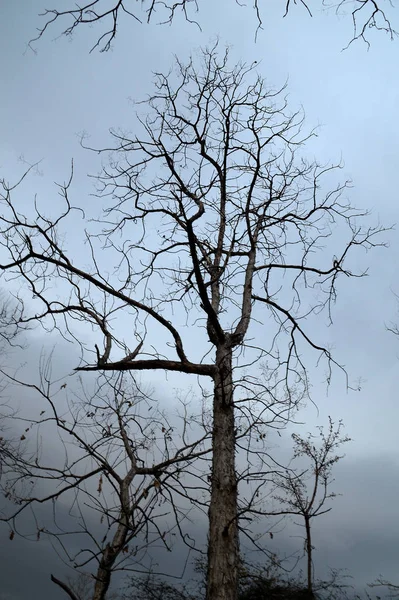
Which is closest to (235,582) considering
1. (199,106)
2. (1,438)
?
(1,438)

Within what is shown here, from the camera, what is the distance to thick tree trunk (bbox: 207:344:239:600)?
150 inches

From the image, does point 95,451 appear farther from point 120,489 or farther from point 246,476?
point 246,476

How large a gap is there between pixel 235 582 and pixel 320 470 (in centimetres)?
1033

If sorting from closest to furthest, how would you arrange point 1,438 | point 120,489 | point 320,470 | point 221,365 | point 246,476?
point 246,476 < point 221,365 < point 120,489 < point 1,438 < point 320,470

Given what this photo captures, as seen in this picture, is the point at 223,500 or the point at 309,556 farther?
the point at 309,556

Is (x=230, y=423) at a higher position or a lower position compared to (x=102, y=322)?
lower

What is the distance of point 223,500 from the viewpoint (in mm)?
4137

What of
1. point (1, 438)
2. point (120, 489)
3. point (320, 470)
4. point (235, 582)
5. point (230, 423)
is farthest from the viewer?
point (320, 470)

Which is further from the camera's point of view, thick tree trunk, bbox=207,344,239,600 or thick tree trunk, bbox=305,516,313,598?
thick tree trunk, bbox=305,516,313,598

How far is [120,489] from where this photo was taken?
541 centimetres

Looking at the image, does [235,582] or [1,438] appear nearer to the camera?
[235,582]

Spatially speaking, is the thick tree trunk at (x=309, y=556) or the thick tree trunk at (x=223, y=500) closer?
the thick tree trunk at (x=223, y=500)

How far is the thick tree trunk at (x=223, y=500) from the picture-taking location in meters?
3.80

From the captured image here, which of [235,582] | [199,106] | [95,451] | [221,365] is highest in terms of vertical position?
[199,106]
